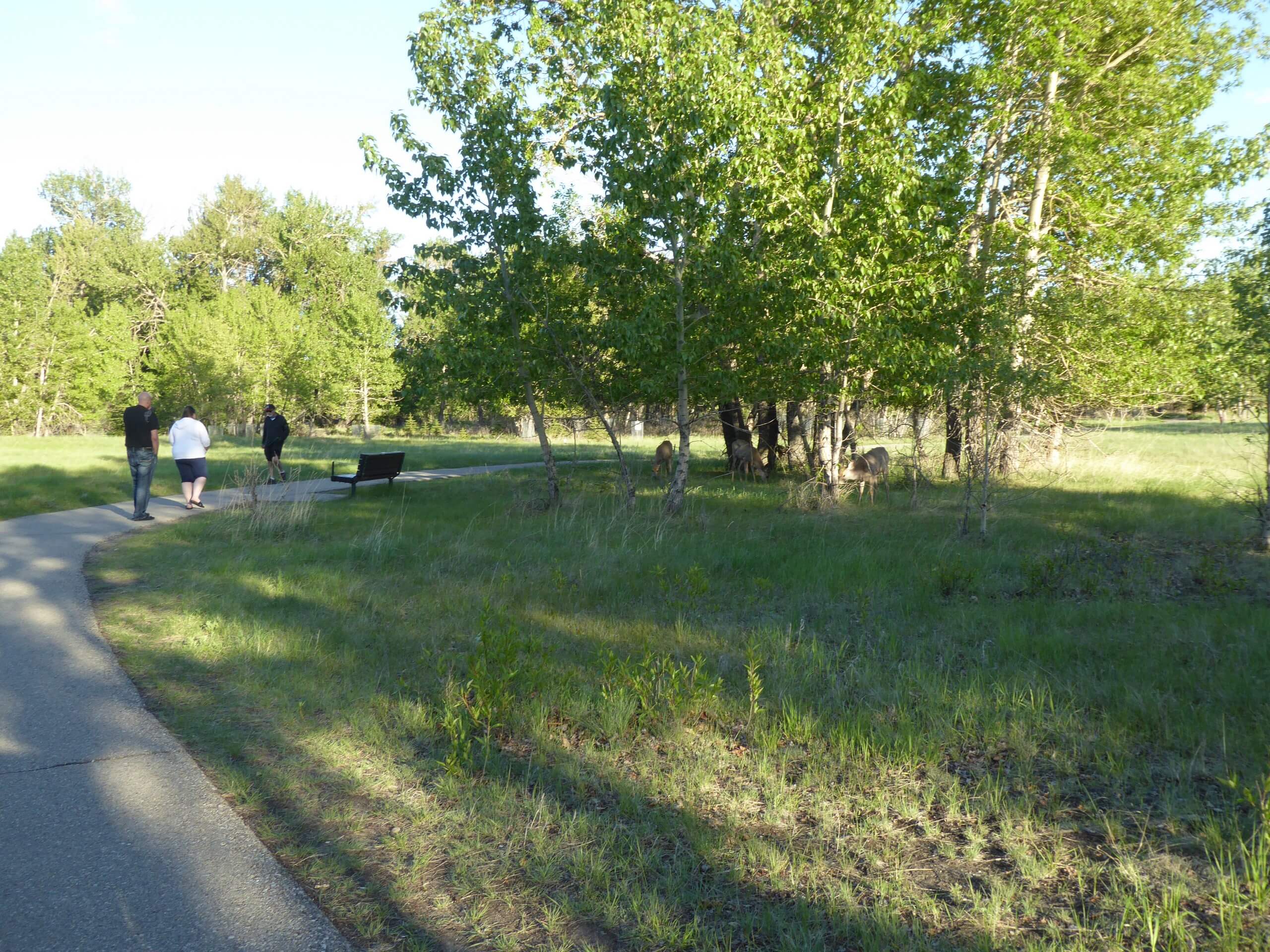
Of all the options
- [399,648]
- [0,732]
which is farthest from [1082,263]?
[0,732]

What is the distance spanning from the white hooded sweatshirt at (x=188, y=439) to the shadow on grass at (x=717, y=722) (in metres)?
4.82

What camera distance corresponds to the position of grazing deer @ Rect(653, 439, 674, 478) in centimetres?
2156

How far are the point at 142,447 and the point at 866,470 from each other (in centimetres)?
1281

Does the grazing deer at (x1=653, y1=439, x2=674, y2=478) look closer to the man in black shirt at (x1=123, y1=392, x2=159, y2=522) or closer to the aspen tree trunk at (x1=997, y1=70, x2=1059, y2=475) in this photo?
the aspen tree trunk at (x1=997, y1=70, x2=1059, y2=475)

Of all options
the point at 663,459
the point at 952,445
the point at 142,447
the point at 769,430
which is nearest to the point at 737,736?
the point at 142,447

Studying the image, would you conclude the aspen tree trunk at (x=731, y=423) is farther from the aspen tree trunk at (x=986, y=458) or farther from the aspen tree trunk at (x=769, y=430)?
the aspen tree trunk at (x=986, y=458)

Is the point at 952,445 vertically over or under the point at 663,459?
over

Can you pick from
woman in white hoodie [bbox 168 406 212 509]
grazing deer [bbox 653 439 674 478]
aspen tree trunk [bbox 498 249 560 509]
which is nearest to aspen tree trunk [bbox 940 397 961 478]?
grazing deer [bbox 653 439 674 478]

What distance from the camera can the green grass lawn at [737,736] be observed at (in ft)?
11.2

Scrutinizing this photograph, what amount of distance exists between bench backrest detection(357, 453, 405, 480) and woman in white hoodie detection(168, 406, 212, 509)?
2.86m

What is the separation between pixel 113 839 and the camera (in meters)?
3.81

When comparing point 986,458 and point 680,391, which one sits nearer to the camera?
point 986,458

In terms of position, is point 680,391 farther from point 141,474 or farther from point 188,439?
point 141,474

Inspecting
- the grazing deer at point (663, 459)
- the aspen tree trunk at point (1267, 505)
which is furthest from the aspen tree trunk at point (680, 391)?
the aspen tree trunk at point (1267, 505)
